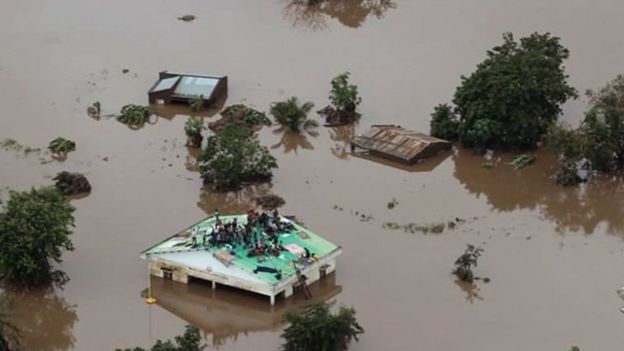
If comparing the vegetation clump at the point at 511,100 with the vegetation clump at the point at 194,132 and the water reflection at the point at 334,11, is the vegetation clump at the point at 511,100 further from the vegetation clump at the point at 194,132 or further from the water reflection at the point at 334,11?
the water reflection at the point at 334,11

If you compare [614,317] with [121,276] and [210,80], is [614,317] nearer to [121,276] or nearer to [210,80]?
[121,276]

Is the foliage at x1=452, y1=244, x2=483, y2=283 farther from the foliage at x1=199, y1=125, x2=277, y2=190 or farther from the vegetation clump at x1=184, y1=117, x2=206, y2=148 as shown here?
the vegetation clump at x1=184, y1=117, x2=206, y2=148

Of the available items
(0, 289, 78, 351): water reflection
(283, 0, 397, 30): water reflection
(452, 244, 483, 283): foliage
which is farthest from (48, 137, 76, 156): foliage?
(283, 0, 397, 30): water reflection

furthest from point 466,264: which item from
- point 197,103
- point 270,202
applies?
point 197,103

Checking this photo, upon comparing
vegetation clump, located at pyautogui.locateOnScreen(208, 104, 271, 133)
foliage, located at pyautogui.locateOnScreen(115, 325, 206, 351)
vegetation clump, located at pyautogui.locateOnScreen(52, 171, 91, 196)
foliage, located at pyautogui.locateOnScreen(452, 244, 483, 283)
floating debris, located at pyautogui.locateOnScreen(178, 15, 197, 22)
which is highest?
floating debris, located at pyautogui.locateOnScreen(178, 15, 197, 22)

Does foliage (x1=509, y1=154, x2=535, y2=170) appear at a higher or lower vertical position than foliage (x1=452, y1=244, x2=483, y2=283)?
higher
